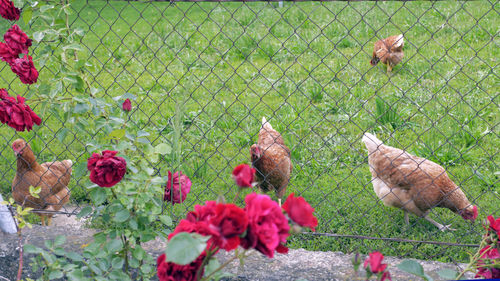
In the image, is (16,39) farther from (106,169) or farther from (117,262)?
(117,262)

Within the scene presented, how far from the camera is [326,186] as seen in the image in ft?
10.1

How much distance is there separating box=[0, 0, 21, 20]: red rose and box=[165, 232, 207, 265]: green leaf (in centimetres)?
120

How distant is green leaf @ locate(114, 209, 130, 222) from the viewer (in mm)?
1536

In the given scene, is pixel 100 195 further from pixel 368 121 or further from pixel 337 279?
pixel 368 121

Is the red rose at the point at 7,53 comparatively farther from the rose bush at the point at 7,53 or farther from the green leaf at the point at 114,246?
the green leaf at the point at 114,246

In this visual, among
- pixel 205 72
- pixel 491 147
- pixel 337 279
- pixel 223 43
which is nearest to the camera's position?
pixel 337 279

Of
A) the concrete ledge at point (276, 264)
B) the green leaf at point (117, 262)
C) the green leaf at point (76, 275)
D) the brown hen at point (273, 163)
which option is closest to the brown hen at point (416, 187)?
the brown hen at point (273, 163)

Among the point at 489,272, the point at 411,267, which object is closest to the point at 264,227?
the point at 411,267

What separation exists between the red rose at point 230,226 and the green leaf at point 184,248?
0.10 feet

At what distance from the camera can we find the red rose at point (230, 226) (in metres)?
0.83

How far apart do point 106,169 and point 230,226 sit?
2.17 ft

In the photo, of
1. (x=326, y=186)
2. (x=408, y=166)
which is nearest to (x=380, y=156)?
(x=408, y=166)

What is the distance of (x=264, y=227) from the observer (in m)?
0.85

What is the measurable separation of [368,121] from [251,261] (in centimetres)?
196
